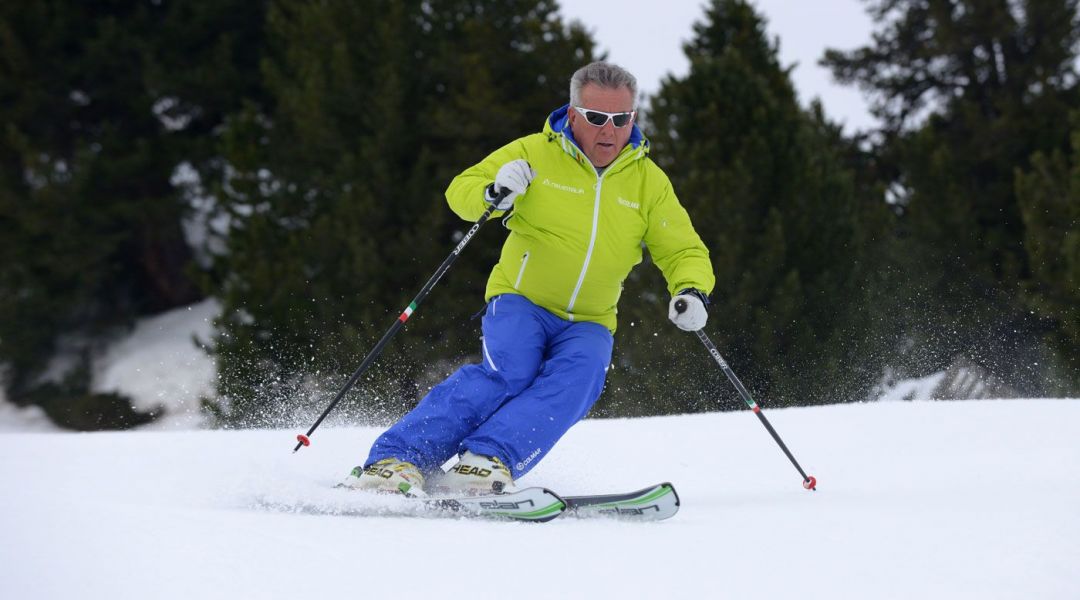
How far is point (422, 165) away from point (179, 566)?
505 inches

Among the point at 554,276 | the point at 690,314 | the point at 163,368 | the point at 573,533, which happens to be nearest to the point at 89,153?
the point at 163,368

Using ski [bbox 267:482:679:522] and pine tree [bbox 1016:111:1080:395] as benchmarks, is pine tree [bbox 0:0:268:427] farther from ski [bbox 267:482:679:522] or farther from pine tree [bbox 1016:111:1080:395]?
ski [bbox 267:482:679:522]

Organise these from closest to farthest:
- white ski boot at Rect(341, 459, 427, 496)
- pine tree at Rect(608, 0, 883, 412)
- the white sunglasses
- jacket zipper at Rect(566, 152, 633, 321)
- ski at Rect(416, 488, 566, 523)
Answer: ski at Rect(416, 488, 566, 523) → white ski boot at Rect(341, 459, 427, 496) → the white sunglasses → jacket zipper at Rect(566, 152, 633, 321) → pine tree at Rect(608, 0, 883, 412)

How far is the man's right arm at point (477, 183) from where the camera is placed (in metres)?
3.96

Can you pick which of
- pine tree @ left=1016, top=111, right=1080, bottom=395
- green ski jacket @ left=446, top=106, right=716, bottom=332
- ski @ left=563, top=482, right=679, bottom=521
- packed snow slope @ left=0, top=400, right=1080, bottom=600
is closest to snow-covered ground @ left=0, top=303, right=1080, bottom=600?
packed snow slope @ left=0, top=400, right=1080, bottom=600

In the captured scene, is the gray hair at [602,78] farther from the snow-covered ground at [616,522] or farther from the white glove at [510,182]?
the snow-covered ground at [616,522]

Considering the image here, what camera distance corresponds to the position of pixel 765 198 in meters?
13.2

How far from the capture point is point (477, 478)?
3557mm

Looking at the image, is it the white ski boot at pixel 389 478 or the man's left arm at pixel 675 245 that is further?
the man's left arm at pixel 675 245

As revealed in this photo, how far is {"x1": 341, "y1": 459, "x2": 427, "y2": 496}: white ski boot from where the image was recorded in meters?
3.46

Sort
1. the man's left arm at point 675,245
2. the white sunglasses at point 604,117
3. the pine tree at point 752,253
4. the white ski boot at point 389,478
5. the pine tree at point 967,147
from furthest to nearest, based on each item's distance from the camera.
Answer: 1. the pine tree at point 967,147
2. the pine tree at point 752,253
3. the man's left arm at point 675,245
4. the white sunglasses at point 604,117
5. the white ski boot at point 389,478

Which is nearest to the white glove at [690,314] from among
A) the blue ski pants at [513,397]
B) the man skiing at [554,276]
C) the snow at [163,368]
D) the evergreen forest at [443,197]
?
the man skiing at [554,276]

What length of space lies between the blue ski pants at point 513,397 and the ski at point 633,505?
396 mm

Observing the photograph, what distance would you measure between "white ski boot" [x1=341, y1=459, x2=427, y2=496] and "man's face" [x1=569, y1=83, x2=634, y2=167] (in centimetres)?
129
